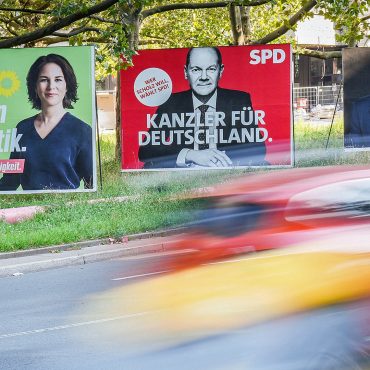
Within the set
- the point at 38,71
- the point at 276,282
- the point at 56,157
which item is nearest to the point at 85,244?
the point at 56,157

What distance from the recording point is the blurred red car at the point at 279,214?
5.24 metres

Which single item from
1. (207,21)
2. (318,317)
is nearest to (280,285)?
(318,317)

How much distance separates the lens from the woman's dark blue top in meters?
18.2

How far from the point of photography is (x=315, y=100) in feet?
128

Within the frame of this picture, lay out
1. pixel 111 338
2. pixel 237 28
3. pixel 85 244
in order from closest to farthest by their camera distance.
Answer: pixel 111 338 → pixel 85 244 → pixel 237 28

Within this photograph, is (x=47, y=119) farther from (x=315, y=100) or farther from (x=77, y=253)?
(x=315, y=100)

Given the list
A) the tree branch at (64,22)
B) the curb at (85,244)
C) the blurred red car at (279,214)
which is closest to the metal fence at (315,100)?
the tree branch at (64,22)

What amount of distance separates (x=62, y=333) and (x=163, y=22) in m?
25.4

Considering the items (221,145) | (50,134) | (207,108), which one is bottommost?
(221,145)

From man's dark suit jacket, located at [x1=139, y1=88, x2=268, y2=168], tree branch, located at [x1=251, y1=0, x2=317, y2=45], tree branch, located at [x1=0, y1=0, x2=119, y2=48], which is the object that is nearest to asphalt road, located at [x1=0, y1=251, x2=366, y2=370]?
man's dark suit jacket, located at [x1=139, y1=88, x2=268, y2=168]

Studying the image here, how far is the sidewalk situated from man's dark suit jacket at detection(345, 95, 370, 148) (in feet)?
21.0

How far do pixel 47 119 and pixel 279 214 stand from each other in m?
13.5

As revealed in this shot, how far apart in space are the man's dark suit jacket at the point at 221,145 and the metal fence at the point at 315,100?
17.5m

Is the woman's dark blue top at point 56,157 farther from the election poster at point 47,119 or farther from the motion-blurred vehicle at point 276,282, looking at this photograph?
the motion-blurred vehicle at point 276,282
